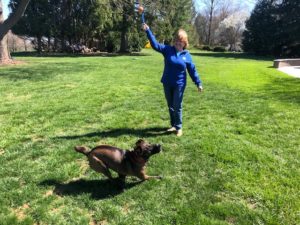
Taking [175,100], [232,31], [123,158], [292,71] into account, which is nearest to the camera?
[123,158]

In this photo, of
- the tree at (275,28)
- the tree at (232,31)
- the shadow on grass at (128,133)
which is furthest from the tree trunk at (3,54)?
the tree at (232,31)

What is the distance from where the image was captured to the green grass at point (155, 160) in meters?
3.62

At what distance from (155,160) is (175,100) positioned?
4.37ft

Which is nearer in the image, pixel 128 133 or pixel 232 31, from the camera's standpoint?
pixel 128 133

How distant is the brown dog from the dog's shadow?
0.52 feet

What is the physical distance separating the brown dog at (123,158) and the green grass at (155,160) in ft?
0.85

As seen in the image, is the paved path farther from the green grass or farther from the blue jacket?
the blue jacket

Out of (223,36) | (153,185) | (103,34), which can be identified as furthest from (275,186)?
(223,36)

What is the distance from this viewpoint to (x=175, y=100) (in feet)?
19.0

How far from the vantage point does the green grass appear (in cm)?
362

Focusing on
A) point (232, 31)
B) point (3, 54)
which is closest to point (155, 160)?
point (3, 54)

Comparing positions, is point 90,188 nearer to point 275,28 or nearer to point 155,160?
point 155,160

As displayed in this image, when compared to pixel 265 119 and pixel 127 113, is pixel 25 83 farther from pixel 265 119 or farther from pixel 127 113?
pixel 265 119

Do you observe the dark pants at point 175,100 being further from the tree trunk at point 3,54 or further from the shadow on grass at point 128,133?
the tree trunk at point 3,54
